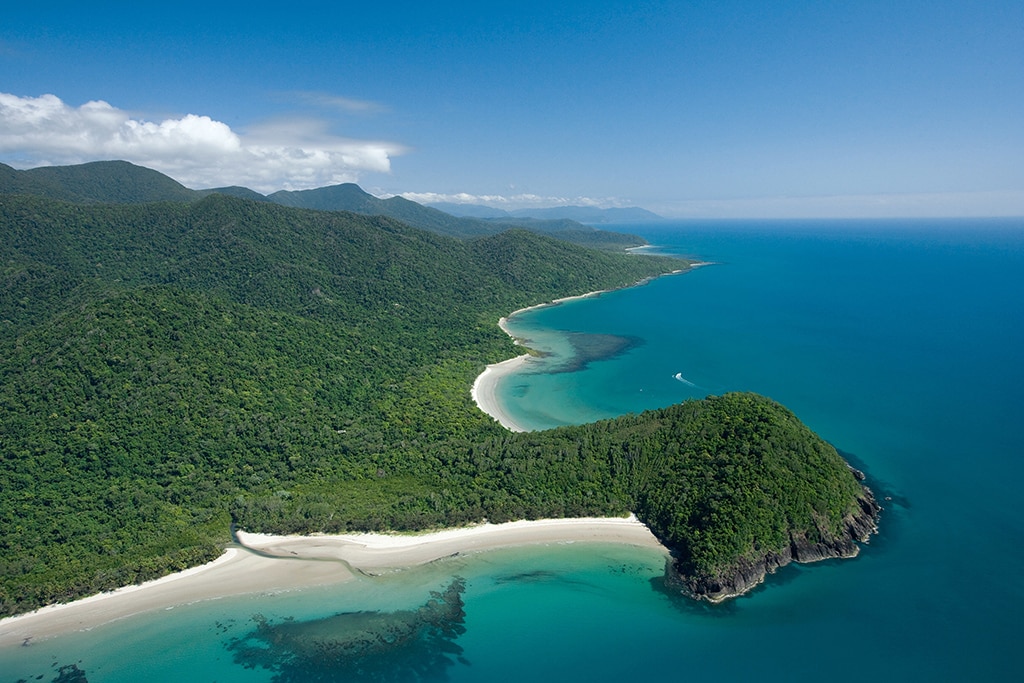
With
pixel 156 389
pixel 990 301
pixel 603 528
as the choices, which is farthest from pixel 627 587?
pixel 990 301

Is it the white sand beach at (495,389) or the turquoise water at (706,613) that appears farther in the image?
the white sand beach at (495,389)

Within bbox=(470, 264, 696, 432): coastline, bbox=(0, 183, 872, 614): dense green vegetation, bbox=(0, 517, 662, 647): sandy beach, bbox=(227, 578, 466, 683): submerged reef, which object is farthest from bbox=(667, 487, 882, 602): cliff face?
bbox=(470, 264, 696, 432): coastline

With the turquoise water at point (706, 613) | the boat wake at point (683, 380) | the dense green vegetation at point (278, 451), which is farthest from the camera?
the boat wake at point (683, 380)

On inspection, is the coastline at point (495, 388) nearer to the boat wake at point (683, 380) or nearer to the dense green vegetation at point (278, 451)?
the dense green vegetation at point (278, 451)

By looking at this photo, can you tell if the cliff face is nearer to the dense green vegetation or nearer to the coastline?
the dense green vegetation

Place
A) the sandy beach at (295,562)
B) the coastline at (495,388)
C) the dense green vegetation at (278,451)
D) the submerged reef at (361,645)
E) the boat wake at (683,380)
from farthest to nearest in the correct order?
1. the boat wake at (683,380)
2. the coastline at (495,388)
3. the dense green vegetation at (278,451)
4. the sandy beach at (295,562)
5. the submerged reef at (361,645)

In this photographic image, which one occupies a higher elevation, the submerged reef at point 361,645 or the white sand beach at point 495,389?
the white sand beach at point 495,389

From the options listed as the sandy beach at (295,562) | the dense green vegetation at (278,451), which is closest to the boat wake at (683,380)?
the dense green vegetation at (278,451)

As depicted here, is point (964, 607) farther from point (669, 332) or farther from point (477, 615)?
point (669, 332)
